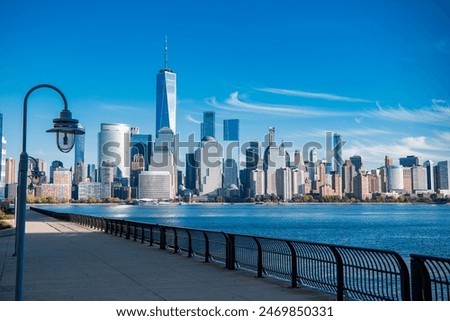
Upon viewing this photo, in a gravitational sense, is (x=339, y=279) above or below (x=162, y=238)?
above

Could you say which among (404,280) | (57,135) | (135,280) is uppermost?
(57,135)

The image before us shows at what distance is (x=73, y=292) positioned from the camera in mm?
11984

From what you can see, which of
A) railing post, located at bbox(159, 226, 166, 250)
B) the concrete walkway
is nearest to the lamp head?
the concrete walkway

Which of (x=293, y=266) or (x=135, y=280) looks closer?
(x=293, y=266)

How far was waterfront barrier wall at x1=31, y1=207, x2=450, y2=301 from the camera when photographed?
27.9 feet

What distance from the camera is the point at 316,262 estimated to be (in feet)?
40.7

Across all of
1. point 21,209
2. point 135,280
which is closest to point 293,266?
point 135,280

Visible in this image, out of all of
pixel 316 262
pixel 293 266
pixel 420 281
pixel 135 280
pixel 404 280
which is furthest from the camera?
pixel 135 280

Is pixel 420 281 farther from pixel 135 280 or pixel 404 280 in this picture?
pixel 135 280

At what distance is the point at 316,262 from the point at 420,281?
4.15m

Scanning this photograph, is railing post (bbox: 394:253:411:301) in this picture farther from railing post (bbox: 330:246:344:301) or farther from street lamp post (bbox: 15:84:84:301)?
street lamp post (bbox: 15:84:84:301)

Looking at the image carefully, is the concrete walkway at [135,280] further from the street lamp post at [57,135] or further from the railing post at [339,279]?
the street lamp post at [57,135]
